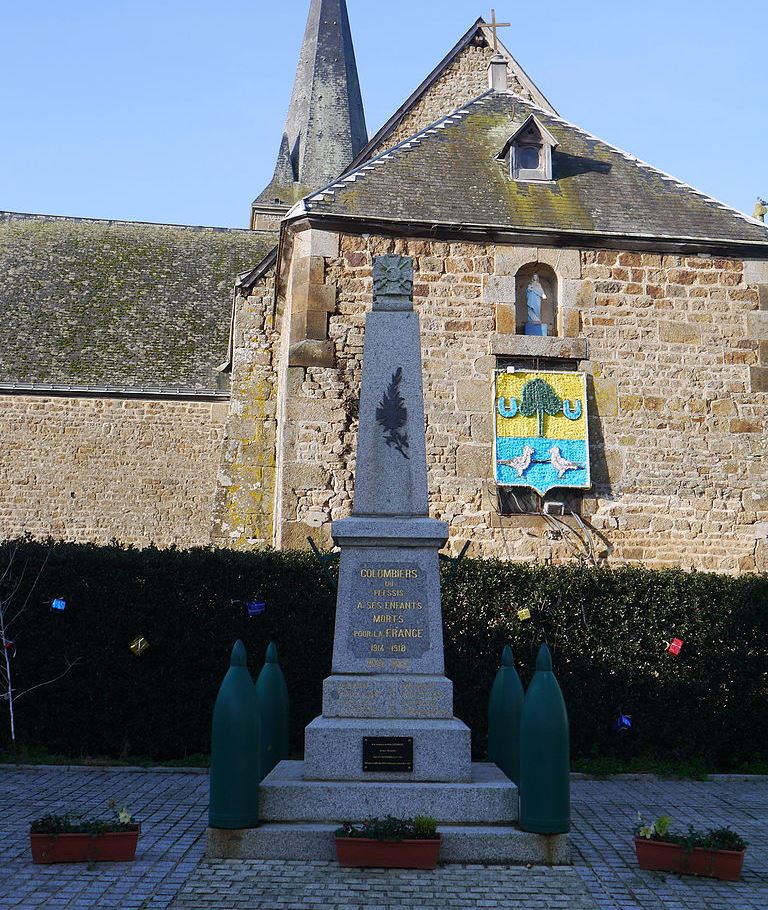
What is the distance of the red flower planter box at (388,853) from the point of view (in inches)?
202

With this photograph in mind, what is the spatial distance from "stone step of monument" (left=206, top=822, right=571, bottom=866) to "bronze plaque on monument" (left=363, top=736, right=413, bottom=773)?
17.0 inches

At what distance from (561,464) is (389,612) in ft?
19.1

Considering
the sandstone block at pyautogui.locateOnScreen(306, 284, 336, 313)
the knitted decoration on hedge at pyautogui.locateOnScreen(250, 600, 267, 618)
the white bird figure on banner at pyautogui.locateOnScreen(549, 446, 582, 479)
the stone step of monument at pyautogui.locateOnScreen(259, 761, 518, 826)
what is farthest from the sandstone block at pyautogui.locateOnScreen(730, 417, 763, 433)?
the stone step of monument at pyautogui.locateOnScreen(259, 761, 518, 826)

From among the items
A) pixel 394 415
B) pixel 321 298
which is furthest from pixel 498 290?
pixel 394 415

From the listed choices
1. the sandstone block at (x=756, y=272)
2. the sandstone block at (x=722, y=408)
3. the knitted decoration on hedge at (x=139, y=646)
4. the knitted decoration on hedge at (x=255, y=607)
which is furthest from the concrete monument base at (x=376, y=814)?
the sandstone block at (x=756, y=272)

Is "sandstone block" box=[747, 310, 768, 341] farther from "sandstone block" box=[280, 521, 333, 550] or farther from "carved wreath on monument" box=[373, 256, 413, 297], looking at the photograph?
"carved wreath on monument" box=[373, 256, 413, 297]

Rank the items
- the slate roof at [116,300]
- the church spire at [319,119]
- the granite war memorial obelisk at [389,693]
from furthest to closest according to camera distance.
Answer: the church spire at [319,119]
the slate roof at [116,300]
the granite war memorial obelisk at [389,693]

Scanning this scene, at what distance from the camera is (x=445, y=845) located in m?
5.31

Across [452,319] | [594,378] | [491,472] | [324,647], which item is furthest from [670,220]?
[324,647]

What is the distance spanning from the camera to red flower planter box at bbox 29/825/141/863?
532 centimetres

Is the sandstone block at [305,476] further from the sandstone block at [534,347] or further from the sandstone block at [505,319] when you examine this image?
the sandstone block at [505,319]

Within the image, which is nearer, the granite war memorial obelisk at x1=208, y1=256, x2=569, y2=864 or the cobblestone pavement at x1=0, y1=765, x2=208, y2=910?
the cobblestone pavement at x1=0, y1=765, x2=208, y2=910

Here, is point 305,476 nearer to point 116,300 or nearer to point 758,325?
point 758,325

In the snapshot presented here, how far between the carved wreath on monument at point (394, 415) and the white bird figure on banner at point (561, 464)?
5291mm
